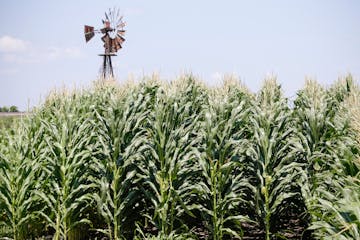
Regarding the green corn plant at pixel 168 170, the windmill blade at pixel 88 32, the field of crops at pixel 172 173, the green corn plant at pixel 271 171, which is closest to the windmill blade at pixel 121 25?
the windmill blade at pixel 88 32

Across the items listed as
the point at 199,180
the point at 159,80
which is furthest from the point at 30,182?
the point at 159,80

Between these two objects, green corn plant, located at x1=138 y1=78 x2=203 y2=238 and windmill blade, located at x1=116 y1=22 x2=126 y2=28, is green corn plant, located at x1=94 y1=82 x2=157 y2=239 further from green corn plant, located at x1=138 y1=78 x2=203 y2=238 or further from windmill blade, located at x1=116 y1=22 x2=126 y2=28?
windmill blade, located at x1=116 y1=22 x2=126 y2=28

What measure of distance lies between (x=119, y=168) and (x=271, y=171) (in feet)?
6.81

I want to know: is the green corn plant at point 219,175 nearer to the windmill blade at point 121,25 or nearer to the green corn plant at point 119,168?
the green corn plant at point 119,168

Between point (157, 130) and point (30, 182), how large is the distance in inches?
79.8

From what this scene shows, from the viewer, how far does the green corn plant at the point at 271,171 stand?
18.5 feet

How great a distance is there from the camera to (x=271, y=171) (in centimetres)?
580

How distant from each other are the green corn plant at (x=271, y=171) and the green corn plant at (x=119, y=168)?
1.62m

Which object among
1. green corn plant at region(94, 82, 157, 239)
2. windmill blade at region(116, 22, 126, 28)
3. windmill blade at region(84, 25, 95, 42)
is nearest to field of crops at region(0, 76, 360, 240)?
green corn plant at region(94, 82, 157, 239)

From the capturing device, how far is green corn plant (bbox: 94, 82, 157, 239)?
5.74 metres

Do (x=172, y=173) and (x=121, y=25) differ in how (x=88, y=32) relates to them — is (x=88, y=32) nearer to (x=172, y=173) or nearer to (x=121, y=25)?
(x=121, y=25)

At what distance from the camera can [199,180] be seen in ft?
19.8

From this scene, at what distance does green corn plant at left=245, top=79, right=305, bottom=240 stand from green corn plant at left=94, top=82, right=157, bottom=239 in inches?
63.8

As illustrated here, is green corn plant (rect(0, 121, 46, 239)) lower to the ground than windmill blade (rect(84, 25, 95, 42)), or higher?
lower
